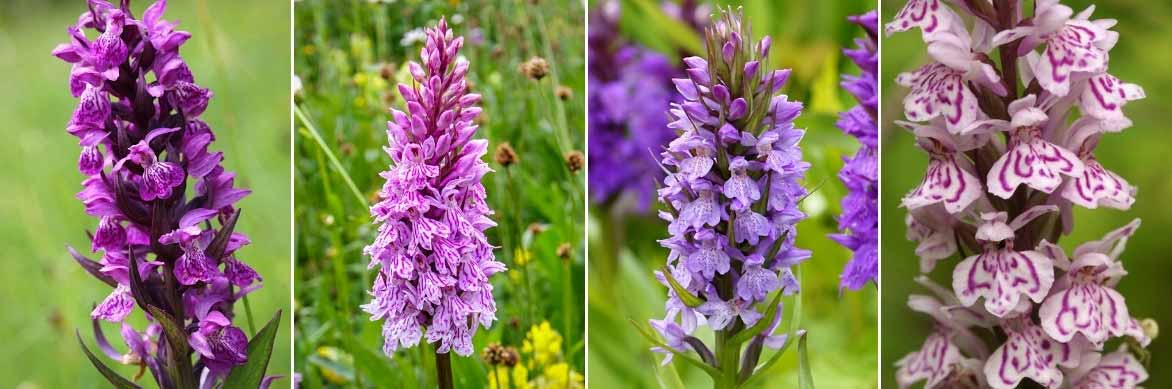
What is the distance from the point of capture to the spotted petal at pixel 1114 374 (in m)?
1.57

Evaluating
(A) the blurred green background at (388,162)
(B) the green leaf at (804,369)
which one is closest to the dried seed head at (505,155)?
(A) the blurred green background at (388,162)

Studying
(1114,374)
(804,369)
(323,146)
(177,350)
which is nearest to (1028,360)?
(1114,374)

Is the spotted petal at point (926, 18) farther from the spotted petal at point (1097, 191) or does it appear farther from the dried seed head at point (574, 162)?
the dried seed head at point (574, 162)

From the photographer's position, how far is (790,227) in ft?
5.05

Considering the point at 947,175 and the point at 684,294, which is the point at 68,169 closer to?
the point at 684,294

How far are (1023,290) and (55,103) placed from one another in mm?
3071

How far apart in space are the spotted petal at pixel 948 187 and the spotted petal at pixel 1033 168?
3cm

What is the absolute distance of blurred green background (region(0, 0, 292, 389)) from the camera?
2.48m

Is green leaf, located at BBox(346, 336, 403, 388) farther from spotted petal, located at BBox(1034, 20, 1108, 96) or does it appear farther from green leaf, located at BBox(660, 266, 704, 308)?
spotted petal, located at BBox(1034, 20, 1108, 96)

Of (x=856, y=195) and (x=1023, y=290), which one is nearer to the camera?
(x=1023, y=290)

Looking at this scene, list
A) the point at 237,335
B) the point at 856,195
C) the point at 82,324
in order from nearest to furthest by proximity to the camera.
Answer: the point at 237,335, the point at 856,195, the point at 82,324

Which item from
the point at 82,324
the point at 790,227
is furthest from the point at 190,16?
the point at 790,227

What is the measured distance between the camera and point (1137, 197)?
265 cm

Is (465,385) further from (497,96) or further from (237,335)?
(497,96)
